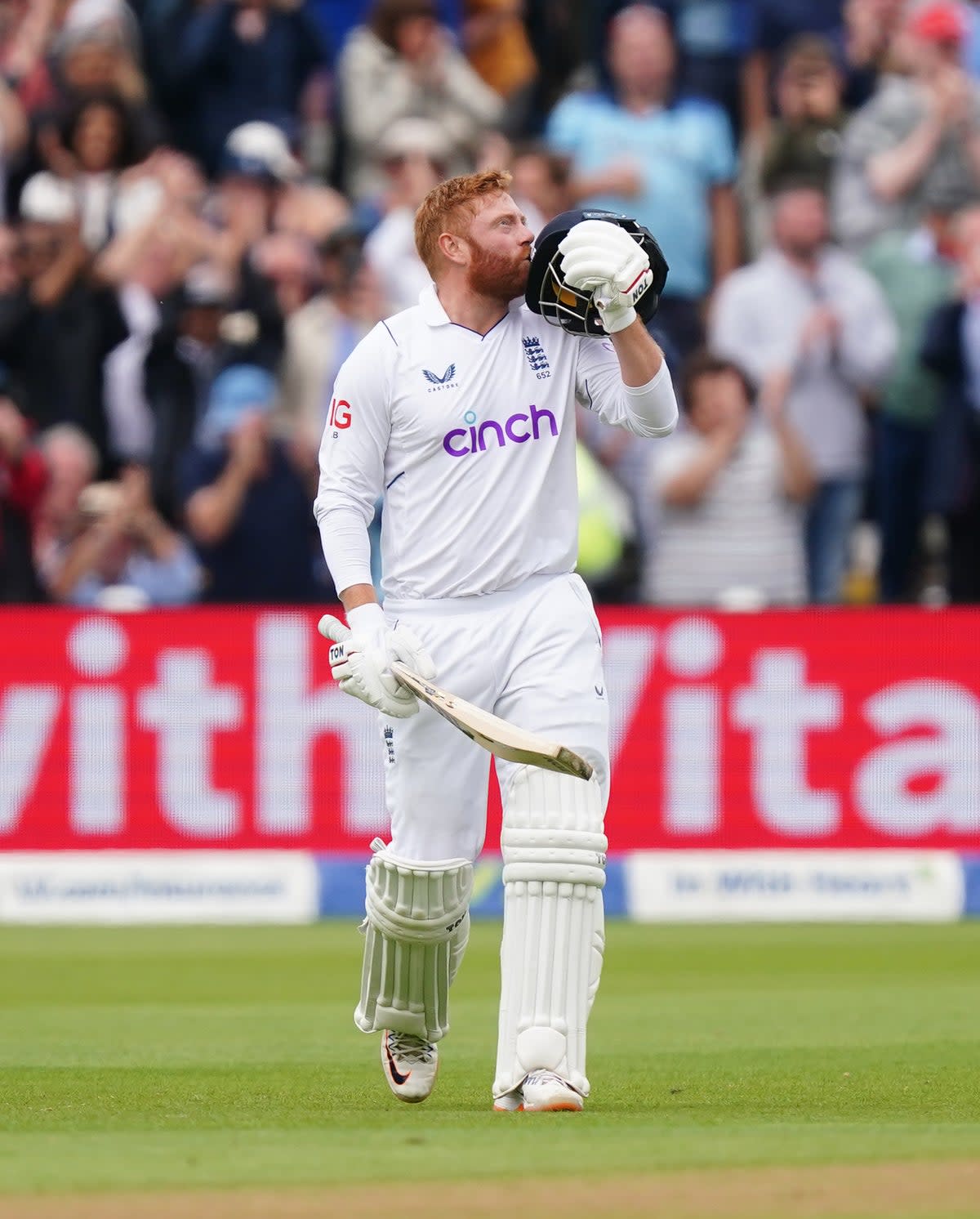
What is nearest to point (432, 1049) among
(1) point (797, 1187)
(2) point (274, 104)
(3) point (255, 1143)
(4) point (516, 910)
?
(4) point (516, 910)

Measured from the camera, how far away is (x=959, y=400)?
12945 mm

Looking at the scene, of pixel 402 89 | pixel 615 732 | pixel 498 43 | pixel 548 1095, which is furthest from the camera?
pixel 498 43

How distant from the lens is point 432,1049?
6.39m

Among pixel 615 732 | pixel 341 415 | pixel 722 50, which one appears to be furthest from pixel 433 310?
pixel 722 50

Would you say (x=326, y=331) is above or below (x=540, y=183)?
below

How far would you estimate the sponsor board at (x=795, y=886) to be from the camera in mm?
12180

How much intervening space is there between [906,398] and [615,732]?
8.07ft

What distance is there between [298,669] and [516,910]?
661cm

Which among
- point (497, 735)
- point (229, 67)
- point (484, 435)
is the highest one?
point (229, 67)

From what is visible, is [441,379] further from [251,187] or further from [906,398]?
[251,187]

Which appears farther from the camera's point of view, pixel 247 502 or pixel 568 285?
pixel 247 502

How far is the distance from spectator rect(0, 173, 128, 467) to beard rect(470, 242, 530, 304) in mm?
7470

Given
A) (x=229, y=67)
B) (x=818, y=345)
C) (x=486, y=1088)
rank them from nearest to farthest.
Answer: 1. (x=486, y=1088)
2. (x=818, y=345)
3. (x=229, y=67)

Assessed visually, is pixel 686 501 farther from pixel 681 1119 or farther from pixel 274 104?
pixel 681 1119
